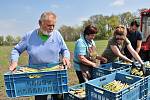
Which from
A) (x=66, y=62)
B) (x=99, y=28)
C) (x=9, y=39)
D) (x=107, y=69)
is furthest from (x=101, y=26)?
(x=66, y=62)

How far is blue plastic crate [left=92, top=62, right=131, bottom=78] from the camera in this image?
484cm

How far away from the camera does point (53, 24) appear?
12.7 ft

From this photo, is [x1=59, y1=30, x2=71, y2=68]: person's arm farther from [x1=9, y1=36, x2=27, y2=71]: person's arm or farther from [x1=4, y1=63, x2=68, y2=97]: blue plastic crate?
[x1=9, y1=36, x2=27, y2=71]: person's arm

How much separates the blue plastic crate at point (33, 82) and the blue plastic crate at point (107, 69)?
1.24 meters

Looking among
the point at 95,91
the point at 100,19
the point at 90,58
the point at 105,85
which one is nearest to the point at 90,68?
the point at 90,58

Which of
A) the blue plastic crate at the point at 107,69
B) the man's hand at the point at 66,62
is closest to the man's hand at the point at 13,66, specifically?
the man's hand at the point at 66,62

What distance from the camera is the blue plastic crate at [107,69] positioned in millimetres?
4837

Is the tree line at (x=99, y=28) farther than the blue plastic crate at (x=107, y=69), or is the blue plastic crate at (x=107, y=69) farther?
the tree line at (x=99, y=28)

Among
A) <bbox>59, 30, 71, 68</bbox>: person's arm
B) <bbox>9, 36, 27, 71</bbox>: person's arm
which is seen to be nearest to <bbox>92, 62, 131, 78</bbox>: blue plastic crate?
<bbox>59, 30, 71, 68</bbox>: person's arm

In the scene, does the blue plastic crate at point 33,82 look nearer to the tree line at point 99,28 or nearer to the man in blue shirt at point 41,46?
the man in blue shirt at point 41,46

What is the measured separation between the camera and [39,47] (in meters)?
4.08

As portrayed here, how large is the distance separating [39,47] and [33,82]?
58 cm

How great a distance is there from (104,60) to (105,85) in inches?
51.4

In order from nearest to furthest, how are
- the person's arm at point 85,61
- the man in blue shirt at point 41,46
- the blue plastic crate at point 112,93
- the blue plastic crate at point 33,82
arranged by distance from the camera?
the blue plastic crate at point 112,93 < the blue plastic crate at point 33,82 < the man in blue shirt at point 41,46 < the person's arm at point 85,61
